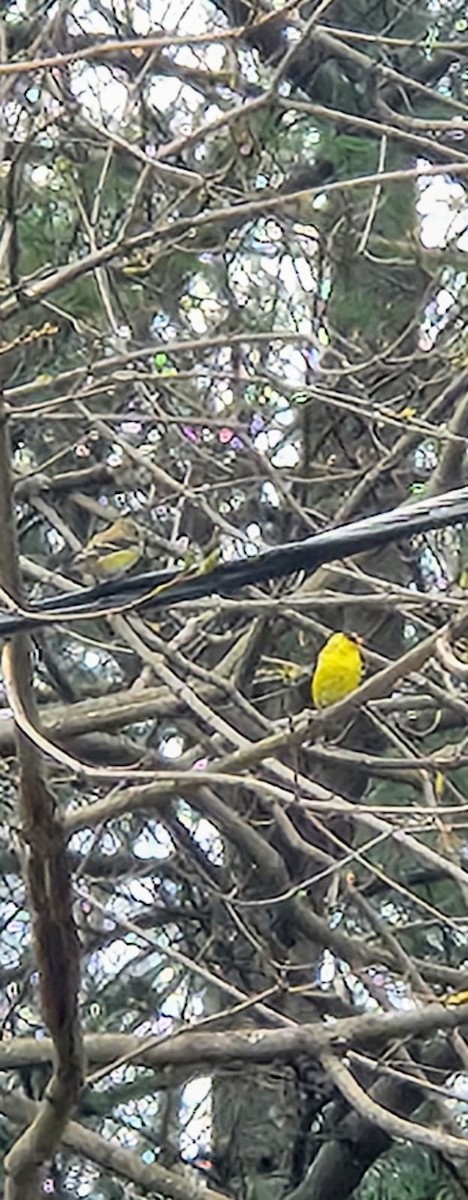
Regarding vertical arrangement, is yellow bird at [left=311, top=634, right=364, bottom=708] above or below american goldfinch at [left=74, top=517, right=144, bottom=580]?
below

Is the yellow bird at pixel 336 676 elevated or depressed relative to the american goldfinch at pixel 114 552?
depressed

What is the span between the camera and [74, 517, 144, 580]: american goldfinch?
1.91 metres

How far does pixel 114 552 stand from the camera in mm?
2139

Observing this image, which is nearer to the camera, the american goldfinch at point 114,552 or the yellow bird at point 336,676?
the yellow bird at point 336,676

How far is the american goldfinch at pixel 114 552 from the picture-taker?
1908 millimetres

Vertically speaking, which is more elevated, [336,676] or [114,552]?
[114,552]

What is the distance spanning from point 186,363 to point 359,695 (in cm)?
120

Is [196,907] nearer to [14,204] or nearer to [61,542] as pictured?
[61,542]

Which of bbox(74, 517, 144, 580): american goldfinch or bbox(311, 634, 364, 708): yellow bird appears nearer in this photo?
bbox(311, 634, 364, 708): yellow bird

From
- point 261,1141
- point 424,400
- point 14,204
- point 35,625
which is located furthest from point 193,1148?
point 35,625

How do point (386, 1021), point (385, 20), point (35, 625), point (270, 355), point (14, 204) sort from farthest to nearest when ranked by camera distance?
point (385, 20)
point (270, 355)
point (386, 1021)
point (14, 204)
point (35, 625)

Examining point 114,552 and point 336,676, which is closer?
point 336,676

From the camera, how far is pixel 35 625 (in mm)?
1254

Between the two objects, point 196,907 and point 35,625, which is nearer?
point 35,625
